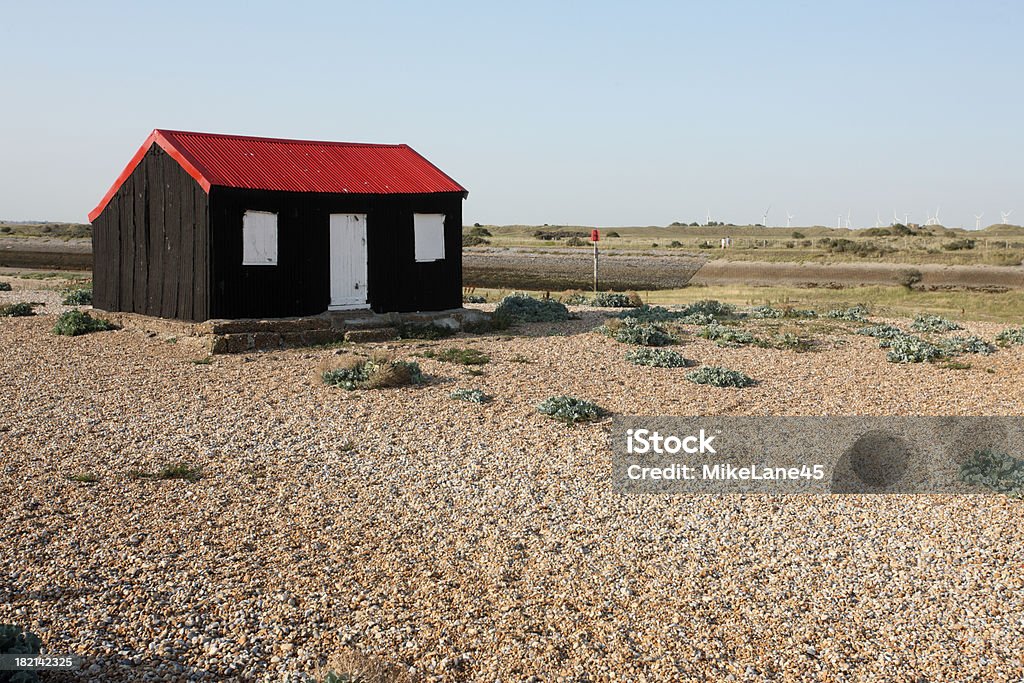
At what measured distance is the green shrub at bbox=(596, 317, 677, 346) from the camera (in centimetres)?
1684

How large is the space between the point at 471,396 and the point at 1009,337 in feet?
39.0

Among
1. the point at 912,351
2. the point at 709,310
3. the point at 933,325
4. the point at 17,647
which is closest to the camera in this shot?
the point at 17,647

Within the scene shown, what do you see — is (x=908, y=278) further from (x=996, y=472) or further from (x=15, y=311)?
(x=15, y=311)

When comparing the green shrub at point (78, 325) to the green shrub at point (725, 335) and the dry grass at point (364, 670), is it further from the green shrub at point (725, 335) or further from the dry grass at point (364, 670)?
the dry grass at point (364, 670)

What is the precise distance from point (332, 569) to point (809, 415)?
7.18 meters

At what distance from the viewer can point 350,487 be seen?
27.7ft

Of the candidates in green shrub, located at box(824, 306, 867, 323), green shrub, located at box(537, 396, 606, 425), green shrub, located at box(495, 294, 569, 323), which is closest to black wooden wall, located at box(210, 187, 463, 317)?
green shrub, located at box(495, 294, 569, 323)

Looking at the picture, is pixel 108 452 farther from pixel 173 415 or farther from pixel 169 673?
pixel 169 673

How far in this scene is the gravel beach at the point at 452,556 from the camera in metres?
5.53

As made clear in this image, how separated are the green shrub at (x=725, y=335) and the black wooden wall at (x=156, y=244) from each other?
934 cm

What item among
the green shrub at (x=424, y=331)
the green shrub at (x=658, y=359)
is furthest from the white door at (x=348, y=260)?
the green shrub at (x=658, y=359)

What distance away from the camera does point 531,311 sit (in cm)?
2088

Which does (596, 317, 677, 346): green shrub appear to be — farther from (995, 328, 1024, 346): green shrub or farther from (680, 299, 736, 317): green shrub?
(995, 328, 1024, 346): green shrub

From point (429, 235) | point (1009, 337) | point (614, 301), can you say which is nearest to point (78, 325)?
point (429, 235)
